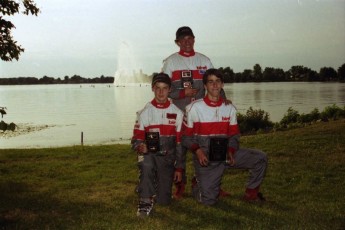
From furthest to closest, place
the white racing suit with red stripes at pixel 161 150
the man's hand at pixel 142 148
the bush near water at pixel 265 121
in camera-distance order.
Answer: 1. the bush near water at pixel 265 121
2. the white racing suit with red stripes at pixel 161 150
3. the man's hand at pixel 142 148

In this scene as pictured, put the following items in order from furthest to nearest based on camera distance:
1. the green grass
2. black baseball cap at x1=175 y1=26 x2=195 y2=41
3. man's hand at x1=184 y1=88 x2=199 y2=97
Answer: black baseball cap at x1=175 y1=26 x2=195 y2=41
man's hand at x1=184 y1=88 x2=199 y2=97
the green grass

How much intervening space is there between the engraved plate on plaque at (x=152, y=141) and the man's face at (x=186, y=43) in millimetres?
1966

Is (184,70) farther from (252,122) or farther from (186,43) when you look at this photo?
(252,122)

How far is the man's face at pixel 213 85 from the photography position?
6.76m

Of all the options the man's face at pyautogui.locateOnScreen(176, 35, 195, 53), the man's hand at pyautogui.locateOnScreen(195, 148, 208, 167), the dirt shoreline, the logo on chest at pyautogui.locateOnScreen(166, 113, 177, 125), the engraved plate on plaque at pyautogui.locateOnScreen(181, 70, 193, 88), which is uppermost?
the man's face at pyautogui.locateOnScreen(176, 35, 195, 53)

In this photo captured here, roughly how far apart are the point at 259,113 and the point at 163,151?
2322 centimetres

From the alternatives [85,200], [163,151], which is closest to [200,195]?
[163,151]

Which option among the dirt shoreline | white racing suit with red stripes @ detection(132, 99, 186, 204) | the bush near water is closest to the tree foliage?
white racing suit with red stripes @ detection(132, 99, 186, 204)

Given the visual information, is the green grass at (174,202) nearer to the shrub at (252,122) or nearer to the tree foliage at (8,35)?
the tree foliage at (8,35)

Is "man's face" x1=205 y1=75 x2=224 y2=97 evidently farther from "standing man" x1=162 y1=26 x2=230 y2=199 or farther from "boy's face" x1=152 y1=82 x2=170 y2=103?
"boy's face" x1=152 y1=82 x2=170 y2=103

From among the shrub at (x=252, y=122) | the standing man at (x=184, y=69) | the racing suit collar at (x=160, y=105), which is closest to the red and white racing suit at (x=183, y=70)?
the standing man at (x=184, y=69)

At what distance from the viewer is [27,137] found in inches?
1444

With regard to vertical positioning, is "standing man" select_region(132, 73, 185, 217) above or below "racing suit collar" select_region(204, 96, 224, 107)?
below

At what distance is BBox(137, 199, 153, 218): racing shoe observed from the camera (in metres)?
6.28
